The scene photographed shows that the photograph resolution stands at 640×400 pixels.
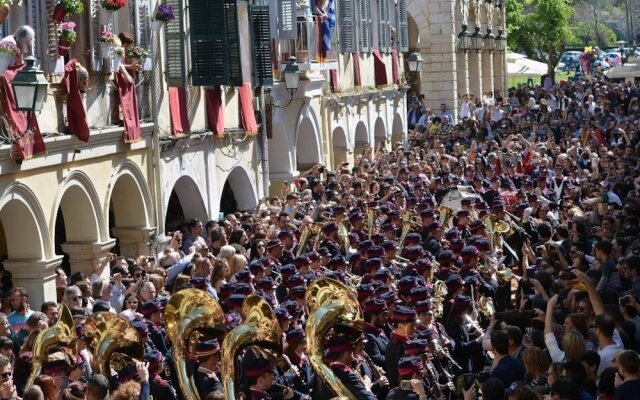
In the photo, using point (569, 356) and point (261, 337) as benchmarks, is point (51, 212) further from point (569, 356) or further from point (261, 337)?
point (569, 356)

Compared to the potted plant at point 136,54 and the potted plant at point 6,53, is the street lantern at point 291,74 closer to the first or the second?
the potted plant at point 136,54

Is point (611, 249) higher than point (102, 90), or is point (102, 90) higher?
point (102, 90)

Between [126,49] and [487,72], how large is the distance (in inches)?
1454

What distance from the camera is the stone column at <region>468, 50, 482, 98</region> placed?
53781 mm

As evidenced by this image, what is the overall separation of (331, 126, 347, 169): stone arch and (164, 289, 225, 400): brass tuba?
22260 mm

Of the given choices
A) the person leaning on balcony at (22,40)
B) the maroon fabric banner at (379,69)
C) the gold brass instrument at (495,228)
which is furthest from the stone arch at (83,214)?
the maroon fabric banner at (379,69)

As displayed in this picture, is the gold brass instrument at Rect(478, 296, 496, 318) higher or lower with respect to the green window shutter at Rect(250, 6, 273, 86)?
lower

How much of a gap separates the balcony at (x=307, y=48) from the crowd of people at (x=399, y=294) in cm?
231

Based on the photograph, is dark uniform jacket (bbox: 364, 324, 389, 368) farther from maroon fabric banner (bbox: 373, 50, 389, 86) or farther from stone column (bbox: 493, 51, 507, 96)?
stone column (bbox: 493, 51, 507, 96)

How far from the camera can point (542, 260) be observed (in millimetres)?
17422

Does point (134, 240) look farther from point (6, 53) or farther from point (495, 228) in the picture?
point (6, 53)

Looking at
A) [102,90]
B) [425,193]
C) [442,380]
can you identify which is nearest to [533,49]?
[425,193]

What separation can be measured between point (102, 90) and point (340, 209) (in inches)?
140

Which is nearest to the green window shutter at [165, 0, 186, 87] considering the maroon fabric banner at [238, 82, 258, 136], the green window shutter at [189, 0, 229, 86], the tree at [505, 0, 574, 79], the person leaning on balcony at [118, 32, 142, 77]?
the green window shutter at [189, 0, 229, 86]
